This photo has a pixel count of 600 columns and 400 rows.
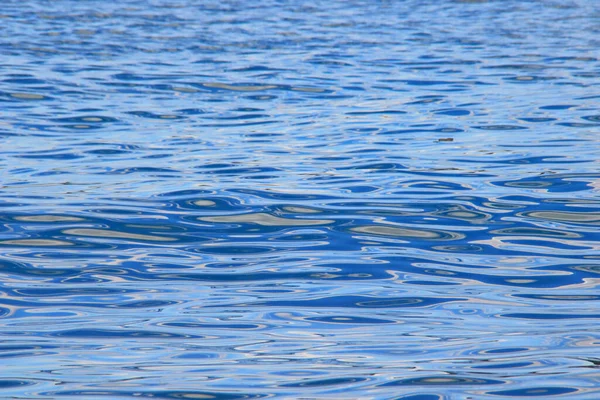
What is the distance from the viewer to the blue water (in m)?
3.88

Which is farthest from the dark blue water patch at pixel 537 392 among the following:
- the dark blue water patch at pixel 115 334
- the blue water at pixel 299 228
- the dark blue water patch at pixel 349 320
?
the dark blue water patch at pixel 115 334

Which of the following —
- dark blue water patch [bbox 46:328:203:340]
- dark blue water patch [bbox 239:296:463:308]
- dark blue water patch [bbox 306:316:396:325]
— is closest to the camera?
dark blue water patch [bbox 46:328:203:340]

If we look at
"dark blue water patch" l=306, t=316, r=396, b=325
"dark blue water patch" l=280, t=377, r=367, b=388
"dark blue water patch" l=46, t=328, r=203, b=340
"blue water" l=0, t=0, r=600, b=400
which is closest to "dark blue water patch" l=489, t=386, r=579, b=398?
"blue water" l=0, t=0, r=600, b=400

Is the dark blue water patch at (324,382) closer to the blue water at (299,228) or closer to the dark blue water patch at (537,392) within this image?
the blue water at (299,228)

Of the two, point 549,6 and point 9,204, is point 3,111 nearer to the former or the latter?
point 9,204

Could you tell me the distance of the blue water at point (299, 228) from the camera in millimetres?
3885

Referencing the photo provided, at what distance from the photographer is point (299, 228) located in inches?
249

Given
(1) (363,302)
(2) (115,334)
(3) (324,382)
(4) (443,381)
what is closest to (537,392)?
(4) (443,381)

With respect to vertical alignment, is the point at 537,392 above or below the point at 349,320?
above

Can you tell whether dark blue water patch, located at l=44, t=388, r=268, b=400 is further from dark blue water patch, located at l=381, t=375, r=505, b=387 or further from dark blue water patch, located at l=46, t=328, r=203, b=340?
dark blue water patch, located at l=46, t=328, r=203, b=340

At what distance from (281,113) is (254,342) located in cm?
686

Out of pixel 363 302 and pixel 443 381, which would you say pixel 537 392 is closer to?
pixel 443 381

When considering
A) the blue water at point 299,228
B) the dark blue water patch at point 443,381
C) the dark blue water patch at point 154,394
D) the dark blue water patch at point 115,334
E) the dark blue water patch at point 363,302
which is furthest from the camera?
the dark blue water patch at point 363,302

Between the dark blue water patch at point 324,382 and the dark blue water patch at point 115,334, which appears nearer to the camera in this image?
the dark blue water patch at point 324,382
